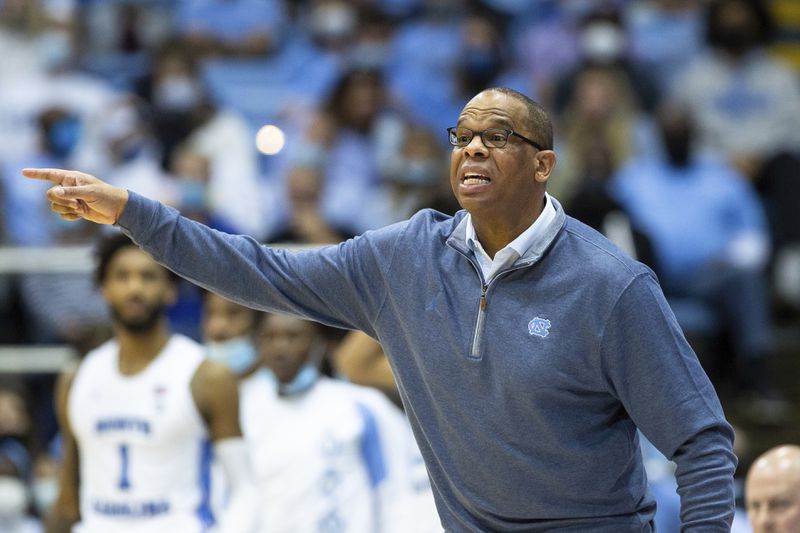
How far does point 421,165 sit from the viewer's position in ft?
30.6

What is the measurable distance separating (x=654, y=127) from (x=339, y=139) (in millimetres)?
2147

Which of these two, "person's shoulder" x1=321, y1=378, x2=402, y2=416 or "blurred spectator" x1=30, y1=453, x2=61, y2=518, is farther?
"blurred spectator" x1=30, y1=453, x2=61, y2=518

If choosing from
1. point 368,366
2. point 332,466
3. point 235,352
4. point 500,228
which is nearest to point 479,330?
point 500,228

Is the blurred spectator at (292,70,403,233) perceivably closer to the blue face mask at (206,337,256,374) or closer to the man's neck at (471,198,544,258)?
the blue face mask at (206,337,256,374)

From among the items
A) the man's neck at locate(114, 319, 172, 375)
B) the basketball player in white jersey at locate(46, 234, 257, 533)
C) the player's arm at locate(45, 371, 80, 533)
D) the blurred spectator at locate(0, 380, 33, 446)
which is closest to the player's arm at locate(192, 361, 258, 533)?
the basketball player in white jersey at locate(46, 234, 257, 533)

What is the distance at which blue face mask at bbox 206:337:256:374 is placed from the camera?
7.17 meters

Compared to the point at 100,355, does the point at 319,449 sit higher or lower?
lower

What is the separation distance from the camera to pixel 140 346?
594cm

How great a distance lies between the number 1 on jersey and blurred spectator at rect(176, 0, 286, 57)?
6.37 metres

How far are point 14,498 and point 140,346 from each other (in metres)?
2.05

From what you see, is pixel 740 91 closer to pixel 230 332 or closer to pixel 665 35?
pixel 665 35

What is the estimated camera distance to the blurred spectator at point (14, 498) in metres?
7.54

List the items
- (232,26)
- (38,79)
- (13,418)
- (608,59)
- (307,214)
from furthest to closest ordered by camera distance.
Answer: (232,26)
(38,79)
(608,59)
(307,214)
(13,418)

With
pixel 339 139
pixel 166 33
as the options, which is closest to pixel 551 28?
pixel 339 139
